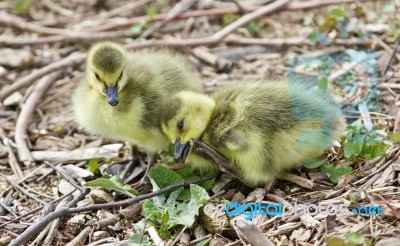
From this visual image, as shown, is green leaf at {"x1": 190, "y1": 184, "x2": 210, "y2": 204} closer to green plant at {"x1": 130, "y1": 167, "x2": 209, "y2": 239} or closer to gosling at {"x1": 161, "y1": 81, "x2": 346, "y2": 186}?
green plant at {"x1": 130, "y1": 167, "x2": 209, "y2": 239}

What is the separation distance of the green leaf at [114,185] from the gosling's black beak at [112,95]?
1.22 feet

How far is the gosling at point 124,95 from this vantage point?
9.39ft

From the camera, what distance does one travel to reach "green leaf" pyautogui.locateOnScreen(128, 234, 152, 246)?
97.8 inches

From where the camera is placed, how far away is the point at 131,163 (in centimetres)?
325

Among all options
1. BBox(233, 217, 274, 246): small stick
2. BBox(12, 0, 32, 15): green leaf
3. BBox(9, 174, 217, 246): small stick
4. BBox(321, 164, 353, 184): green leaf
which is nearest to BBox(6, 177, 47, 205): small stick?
BBox(9, 174, 217, 246): small stick

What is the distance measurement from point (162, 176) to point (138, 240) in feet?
1.55

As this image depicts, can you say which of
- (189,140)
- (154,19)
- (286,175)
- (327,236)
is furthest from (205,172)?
(154,19)

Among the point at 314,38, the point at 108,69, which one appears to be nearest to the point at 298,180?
the point at 108,69

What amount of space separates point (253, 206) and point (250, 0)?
8.15 feet

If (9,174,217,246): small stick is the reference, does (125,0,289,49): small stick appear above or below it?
above

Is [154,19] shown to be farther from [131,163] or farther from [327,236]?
[327,236]

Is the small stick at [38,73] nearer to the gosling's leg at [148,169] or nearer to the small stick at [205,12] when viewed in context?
the small stick at [205,12]

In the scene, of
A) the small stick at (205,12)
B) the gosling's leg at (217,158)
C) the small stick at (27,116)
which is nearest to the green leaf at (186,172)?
the gosling's leg at (217,158)

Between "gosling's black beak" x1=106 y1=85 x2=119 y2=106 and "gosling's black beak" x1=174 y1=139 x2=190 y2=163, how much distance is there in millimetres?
364
